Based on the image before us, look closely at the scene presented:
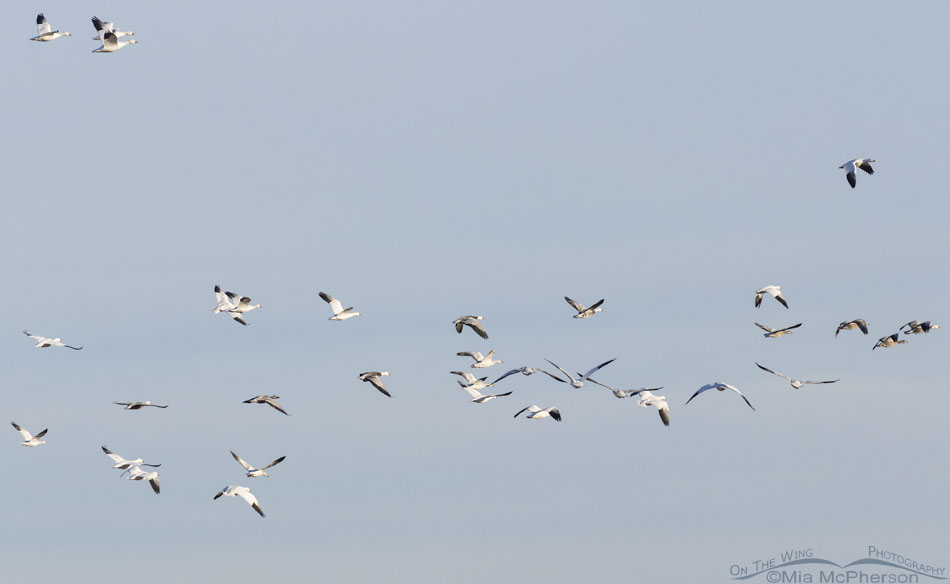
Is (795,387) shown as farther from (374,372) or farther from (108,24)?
(108,24)

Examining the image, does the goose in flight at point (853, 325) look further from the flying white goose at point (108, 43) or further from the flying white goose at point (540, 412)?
the flying white goose at point (108, 43)

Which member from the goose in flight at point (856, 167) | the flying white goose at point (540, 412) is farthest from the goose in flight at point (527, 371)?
the goose in flight at point (856, 167)

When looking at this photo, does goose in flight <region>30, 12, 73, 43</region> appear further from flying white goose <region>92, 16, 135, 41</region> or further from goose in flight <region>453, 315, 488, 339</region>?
goose in flight <region>453, 315, 488, 339</region>

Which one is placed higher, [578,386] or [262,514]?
[578,386]

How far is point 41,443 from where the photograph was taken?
87.1 meters

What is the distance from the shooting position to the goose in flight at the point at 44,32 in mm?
81938

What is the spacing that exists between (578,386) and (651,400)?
5089 mm

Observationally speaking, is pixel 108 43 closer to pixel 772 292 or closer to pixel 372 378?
pixel 372 378

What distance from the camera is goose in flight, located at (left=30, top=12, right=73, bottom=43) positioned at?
81.9m

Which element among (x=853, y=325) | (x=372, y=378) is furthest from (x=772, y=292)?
(x=372, y=378)

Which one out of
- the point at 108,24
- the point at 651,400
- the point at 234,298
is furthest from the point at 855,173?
the point at 108,24

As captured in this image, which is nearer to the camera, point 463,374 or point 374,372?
point 374,372

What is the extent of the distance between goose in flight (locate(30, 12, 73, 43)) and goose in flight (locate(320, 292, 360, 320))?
61.8ft

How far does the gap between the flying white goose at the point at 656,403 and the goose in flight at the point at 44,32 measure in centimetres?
3456
